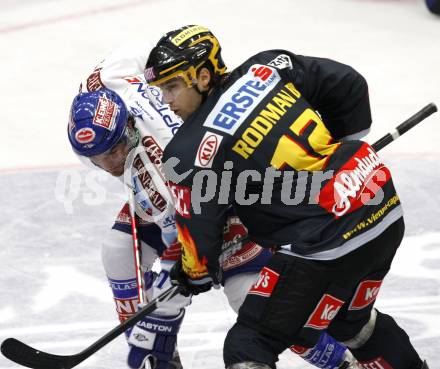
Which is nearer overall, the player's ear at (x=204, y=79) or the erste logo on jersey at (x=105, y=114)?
the player's ear at (x=204, y=79)

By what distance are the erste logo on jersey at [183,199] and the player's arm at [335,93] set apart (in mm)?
659

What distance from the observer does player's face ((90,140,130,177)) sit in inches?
177

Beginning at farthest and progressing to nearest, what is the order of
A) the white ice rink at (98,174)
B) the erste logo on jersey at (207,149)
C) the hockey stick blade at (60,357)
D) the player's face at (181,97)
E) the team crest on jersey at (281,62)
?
the white ice rink at (98,174)
the hockey stick blade at (60,357)
the team crest on jersey at (281,62)
the player's face at (181,97)
the erste logo on jersey at (207,149)

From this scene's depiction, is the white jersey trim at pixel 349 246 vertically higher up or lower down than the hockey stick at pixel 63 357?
higher up

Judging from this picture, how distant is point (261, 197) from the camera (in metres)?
4.01

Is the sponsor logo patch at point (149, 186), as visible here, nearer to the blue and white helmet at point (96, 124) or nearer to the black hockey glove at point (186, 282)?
the blue and white helmet at point (96, 124)

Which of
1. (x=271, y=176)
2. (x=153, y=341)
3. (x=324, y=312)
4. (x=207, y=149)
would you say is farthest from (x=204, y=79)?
(x=153, y=341)

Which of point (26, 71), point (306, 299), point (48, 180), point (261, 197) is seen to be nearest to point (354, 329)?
point (306, 299)

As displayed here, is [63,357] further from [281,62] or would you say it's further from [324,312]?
[281,62]

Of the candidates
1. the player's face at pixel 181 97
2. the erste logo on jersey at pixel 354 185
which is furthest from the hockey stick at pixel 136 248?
the erste logo on jersey at pixel 354 185

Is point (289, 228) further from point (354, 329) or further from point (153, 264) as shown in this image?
point (153, 264)

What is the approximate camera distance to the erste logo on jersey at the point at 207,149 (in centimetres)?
Answer: 391

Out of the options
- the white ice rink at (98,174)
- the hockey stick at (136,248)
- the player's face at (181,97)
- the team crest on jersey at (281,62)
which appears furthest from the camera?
the white ice rink at (98,174)

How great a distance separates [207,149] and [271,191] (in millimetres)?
277
